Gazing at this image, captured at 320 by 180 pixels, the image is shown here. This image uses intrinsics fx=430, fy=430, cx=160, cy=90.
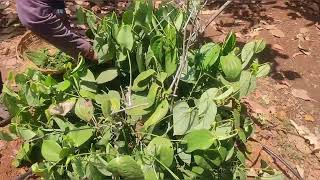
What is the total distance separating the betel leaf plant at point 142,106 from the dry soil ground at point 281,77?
0.73m

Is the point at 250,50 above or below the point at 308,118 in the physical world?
above

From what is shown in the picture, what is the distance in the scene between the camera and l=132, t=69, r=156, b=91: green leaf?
6.39 feet

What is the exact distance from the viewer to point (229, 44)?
7.12ft

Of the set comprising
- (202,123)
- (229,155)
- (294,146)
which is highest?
(202,123)

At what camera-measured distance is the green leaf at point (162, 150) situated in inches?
68.7

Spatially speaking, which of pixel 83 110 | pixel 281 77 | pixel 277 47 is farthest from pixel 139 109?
pixel 277 47

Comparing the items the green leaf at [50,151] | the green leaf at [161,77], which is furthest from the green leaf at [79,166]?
the green leaf at [161,77]

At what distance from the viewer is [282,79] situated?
147 inches

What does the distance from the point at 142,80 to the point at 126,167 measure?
505mm

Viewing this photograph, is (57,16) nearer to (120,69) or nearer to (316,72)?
(120,69)

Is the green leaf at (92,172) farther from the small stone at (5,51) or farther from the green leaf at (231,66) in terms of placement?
the small stone at (5,51)

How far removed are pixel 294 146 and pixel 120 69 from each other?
5.24 ft

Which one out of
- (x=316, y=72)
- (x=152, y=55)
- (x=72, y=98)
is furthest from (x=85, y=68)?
(x=316, y=72)

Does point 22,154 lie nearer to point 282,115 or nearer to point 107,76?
point 107,76
